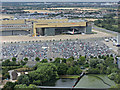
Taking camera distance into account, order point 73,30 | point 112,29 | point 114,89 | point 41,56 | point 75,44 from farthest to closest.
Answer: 1. point 112,29
2. point 73,30
3. point 75,44
4. point 41,56
5. point 114,89

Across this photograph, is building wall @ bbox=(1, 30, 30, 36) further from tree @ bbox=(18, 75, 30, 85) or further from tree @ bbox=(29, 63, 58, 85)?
tree @ bbox=(18, 75, 30, 85)

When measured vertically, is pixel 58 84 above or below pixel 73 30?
below

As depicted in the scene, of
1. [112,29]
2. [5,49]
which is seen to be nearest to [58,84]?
[5,49]

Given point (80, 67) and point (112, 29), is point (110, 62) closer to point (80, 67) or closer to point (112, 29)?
point (80, 67)

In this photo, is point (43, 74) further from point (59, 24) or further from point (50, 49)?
point (59, 24)

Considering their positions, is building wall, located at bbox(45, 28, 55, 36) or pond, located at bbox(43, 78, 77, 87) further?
building wall, located at bbox(45, 28, 55, 36)

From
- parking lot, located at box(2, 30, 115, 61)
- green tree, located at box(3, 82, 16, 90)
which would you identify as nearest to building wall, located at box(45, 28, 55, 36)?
parking lot, located at box(2, 30, 115, 61)

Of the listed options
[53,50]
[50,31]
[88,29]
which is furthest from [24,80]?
[88,29]
